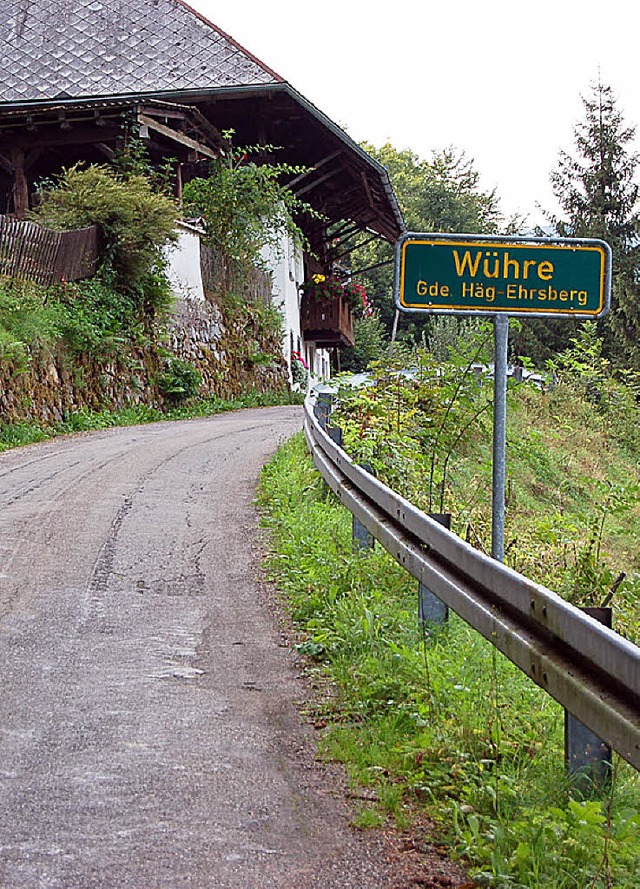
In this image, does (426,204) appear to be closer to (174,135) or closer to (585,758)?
(174,135)

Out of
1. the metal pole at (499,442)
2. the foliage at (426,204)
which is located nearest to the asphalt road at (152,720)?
the metal pole at (499,442)

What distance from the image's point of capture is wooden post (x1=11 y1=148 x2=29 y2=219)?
31.6m

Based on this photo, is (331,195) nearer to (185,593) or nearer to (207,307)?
(207,307)

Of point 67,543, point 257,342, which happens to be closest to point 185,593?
point 67,543

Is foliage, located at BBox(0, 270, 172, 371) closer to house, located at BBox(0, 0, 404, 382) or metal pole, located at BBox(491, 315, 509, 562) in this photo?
house, located at BBox(0, 0, 404, 382)

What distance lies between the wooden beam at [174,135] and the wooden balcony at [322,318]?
10358mm

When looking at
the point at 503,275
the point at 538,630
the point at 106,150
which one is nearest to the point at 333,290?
the point at 106,150

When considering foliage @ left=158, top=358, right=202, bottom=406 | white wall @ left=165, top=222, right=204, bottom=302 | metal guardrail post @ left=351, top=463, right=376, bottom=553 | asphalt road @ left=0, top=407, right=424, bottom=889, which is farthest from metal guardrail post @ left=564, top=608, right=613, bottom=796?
white wall @ left=165, top=222, right=204, bottom=302

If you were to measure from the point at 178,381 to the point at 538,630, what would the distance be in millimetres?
23181

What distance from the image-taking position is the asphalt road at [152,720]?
3.44m

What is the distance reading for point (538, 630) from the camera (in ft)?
12.3

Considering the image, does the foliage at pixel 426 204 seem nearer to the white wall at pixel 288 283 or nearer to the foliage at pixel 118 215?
the white wall at pixel 288 283

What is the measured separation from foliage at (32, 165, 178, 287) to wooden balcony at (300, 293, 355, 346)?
1641cm

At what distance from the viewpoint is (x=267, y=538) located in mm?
9641
